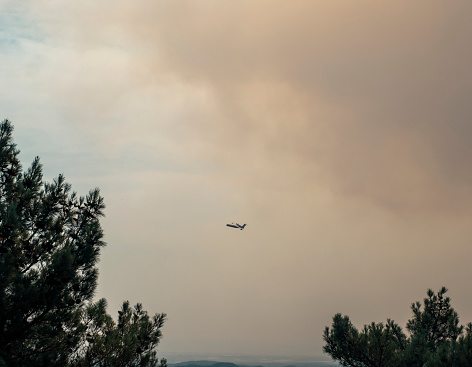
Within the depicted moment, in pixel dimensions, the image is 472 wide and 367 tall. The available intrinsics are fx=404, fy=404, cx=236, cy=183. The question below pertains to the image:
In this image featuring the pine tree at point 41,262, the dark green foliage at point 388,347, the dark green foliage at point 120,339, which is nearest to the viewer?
the pine tree at point 41,262

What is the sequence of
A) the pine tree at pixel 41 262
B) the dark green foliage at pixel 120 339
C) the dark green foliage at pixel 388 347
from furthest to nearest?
the dark green foliage at pixel 388 347 < the dark green foliage at pixel 120 339 < the pine tree at pixel 41 262

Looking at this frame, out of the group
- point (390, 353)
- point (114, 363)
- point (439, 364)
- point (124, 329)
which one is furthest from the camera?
point (390, 353)

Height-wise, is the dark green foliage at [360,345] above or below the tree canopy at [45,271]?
below

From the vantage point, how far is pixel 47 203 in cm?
1191

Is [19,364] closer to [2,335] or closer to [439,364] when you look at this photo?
[2,335]

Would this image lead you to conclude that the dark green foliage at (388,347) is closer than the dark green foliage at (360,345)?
Yes

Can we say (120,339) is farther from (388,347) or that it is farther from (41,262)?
(388,347)

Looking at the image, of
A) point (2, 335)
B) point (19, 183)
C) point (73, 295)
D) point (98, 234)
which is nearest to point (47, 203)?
point (19, 183)

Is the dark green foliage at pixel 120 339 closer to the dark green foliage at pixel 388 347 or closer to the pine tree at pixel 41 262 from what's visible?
the pine tree at pixel 41 262

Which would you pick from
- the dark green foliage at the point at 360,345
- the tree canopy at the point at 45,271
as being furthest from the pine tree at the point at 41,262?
the dark green foliage at the point at 360,345

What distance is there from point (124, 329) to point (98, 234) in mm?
6132

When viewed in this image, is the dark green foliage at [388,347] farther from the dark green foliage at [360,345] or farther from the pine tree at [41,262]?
the pine tree at [41,262]

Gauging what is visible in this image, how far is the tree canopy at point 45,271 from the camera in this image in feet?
32.9

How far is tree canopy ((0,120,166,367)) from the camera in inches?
394
